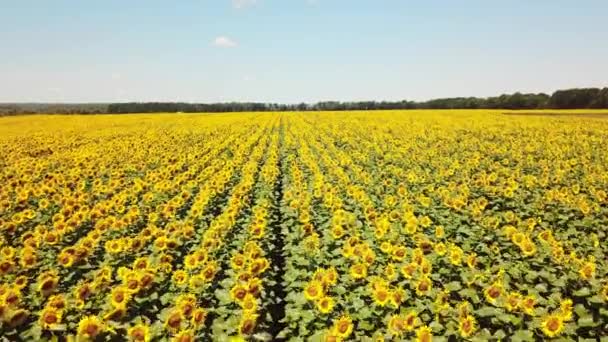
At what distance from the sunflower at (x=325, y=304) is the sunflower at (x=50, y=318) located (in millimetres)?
2141

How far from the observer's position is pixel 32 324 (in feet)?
12.8

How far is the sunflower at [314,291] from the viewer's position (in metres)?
4.21

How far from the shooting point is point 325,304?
4219 millimetres

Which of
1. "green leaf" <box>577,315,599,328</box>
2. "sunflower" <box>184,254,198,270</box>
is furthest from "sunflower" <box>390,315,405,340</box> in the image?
"sunflower" <box>184,254,198,270</box>

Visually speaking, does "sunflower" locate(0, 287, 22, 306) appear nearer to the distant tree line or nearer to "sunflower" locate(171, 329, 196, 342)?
"sunflower" locate(171, 329, 196, 342)

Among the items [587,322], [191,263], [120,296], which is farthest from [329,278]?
[587,322]

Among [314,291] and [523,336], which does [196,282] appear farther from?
[523,336]

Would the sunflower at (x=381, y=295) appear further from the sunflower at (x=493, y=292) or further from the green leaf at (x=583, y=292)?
the green leaf at (x=583, y=292)

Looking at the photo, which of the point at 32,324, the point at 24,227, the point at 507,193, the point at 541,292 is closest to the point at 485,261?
the point at 541,292

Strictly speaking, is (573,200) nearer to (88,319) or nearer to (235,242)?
(235,242)

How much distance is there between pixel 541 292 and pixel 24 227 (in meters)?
7.42

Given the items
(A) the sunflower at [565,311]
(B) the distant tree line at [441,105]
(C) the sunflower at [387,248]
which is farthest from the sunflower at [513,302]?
(B) the distant tree line at [441,105]

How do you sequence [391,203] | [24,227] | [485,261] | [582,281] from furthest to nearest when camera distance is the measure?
1. [391,203]
2. [24,227]
3. [485,261]
4. [582,281]

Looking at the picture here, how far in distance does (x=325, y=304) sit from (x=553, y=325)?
6.11ft
